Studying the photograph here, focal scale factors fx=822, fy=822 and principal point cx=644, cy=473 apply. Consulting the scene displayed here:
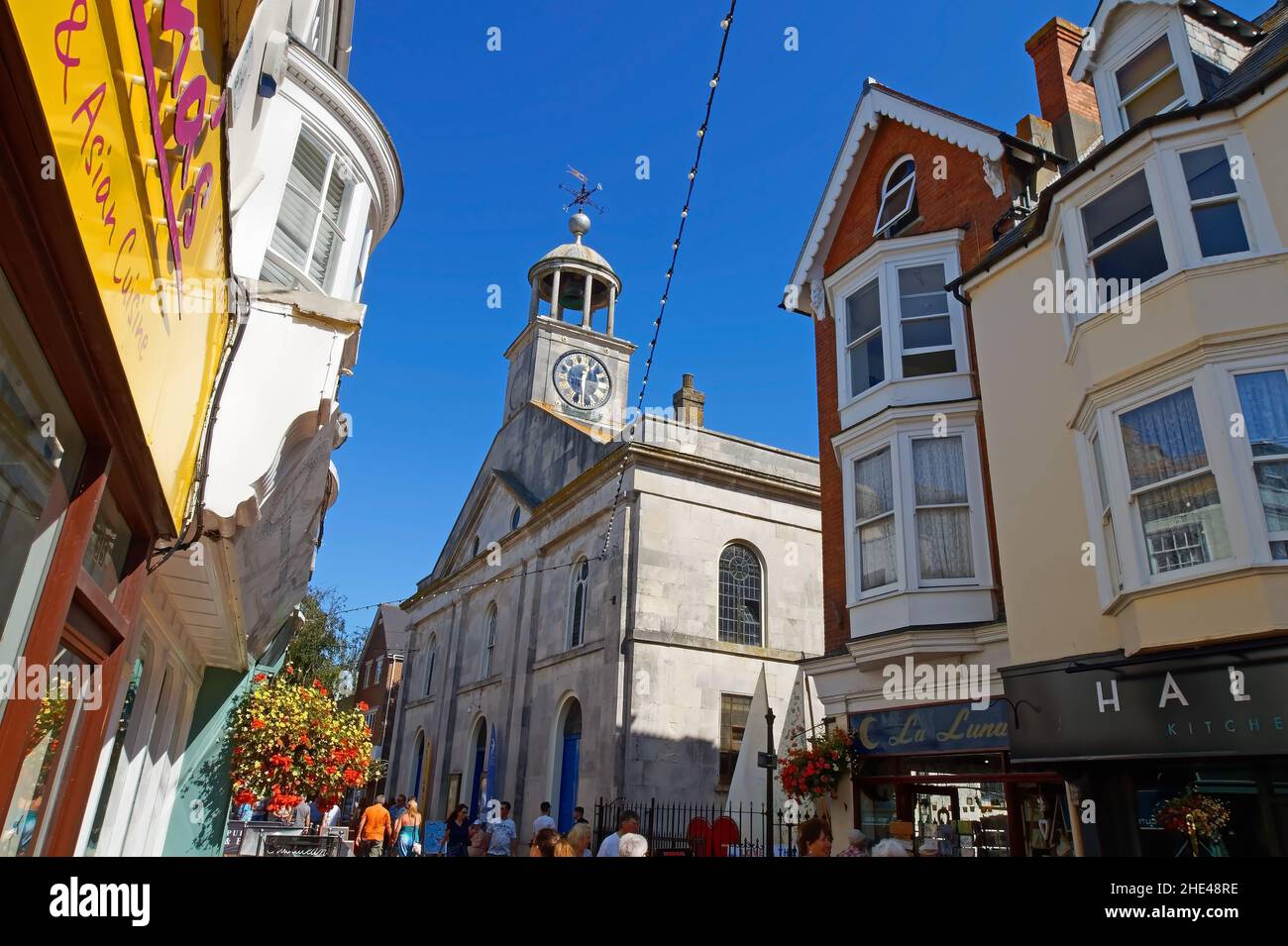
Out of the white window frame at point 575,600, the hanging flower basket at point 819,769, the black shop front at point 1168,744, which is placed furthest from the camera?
the white window frame at point 575,600

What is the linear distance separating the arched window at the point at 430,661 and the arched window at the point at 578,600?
12669 millimetres

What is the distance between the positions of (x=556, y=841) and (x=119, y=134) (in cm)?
762

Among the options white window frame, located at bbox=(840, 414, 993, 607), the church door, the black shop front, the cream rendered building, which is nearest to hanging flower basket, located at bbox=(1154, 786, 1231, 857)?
the black shop front

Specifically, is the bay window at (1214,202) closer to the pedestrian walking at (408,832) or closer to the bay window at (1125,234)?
the bay window at (1125,234)

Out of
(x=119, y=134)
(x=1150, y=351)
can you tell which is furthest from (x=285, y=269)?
(x=1150, y=351)

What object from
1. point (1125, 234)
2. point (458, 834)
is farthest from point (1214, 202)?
point (458, 834)

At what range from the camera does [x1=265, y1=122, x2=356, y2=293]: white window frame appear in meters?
8.25

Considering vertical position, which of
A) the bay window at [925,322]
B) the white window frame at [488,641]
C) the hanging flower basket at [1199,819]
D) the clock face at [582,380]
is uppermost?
the clock face at [582,380]

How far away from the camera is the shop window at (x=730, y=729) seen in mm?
20672

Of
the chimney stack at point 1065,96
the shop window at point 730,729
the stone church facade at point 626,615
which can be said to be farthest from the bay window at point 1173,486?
the shop window at point 730,729

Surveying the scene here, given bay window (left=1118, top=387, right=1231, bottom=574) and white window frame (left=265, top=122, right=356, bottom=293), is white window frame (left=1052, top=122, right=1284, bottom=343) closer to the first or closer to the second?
bay window (left=1118, top=387, right=1231, bottom=574)

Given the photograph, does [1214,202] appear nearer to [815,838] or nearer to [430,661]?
[815,838]

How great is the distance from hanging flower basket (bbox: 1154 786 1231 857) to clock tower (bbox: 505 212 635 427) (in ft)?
85.0

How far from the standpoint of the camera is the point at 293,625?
1789cm
